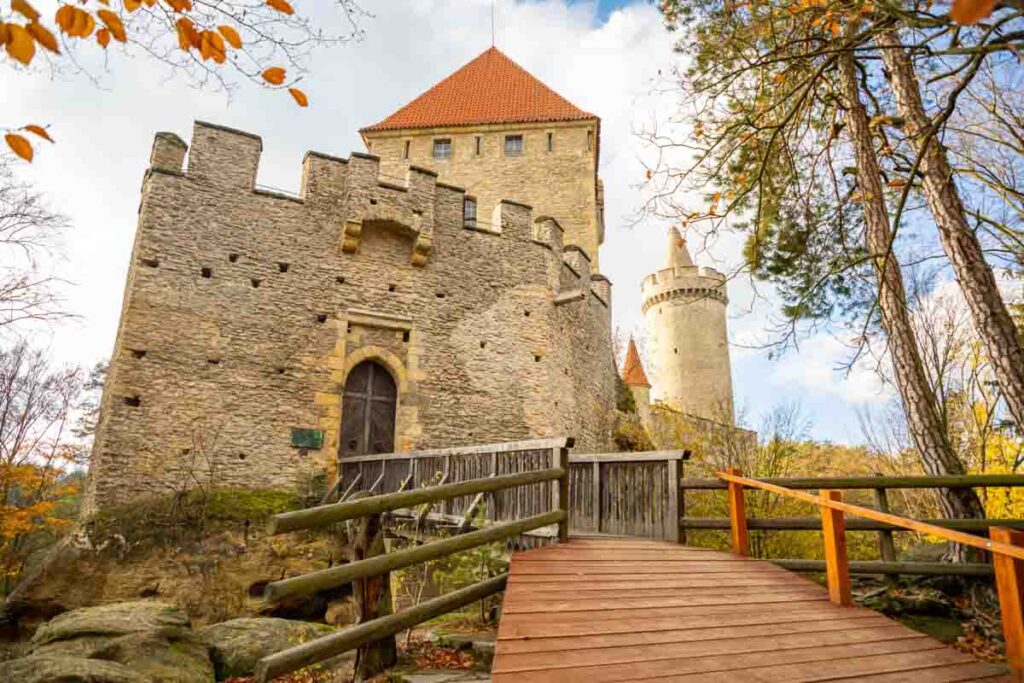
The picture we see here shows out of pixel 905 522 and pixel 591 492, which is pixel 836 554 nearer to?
pixel 905 522

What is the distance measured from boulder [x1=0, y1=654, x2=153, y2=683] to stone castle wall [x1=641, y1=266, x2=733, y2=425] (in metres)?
22.4

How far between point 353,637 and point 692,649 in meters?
1.94

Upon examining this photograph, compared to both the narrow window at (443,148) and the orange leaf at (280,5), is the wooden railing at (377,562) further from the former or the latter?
the narrow window at (443,148)

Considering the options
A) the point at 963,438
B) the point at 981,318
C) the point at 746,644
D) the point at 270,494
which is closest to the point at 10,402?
the point at 270,494

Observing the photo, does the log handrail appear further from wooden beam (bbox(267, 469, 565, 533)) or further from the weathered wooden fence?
wooden beam (bbox(267, 469, 565, 533))

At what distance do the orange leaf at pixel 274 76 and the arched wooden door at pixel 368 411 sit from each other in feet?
31.1

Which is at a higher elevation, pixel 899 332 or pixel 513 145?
pixel 513 145

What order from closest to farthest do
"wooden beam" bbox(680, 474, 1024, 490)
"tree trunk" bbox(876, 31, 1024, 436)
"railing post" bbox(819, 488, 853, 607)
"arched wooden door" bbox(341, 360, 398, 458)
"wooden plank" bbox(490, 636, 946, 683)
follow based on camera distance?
"wooden plank" bbox(490, 636, 946, 683) < "railing post" bbox(819, 488, 853, 607) < "wooden beam" bbox(680, 474, 1024, 490) < "tree trunk" bbox(876, 31, 1024, 436) < "arched wooden door" bbox(341, 360, 398, 458)

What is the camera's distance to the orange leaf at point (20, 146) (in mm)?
2436

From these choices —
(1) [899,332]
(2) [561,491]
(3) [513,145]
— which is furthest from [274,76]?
(3) [513,145]

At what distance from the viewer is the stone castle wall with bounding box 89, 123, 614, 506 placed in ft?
33.4

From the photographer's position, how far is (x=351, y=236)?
12.3 meters

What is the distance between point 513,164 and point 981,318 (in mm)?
15337

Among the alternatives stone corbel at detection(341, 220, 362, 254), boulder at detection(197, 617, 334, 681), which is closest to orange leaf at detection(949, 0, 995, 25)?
boulder at detection(197, 617, 334, 681)
